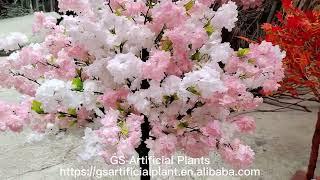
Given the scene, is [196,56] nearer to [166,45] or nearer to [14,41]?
[166,45]

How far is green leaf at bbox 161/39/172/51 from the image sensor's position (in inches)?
41.8

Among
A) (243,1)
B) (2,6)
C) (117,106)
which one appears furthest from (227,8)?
(2,6)

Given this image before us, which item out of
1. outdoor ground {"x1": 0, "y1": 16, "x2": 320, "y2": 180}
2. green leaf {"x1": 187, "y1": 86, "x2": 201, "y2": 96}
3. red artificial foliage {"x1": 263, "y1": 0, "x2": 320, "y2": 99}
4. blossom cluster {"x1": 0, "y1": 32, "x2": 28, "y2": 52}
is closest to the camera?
green leaf {"x1": 187, "y1": 86, "x2": 201, "y2": 96}

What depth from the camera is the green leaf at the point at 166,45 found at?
1062mm

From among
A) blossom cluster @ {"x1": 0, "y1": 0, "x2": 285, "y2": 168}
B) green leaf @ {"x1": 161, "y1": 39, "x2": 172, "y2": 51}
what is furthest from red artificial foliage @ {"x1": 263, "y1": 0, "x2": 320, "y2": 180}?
green leaf @ {"x1": 161, "y1": 39, "x2": 172, "y2": 51}

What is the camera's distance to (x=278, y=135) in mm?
2910

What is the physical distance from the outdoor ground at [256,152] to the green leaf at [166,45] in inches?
48.8

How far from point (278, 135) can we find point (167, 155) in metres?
2.02

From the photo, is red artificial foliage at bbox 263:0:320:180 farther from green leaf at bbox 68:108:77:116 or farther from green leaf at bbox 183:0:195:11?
green leaf at bbox 68:108:77:116

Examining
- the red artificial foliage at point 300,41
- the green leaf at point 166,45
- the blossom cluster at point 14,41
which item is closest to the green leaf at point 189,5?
the green leaf at point 166,45

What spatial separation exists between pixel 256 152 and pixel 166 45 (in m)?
1.78

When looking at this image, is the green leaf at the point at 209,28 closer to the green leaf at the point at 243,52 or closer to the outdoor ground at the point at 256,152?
the green leaf at the point at 243,52

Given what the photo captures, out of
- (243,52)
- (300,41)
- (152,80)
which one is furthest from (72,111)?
(300,41)

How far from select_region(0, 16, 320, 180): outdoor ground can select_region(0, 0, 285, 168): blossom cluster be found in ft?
3.56
